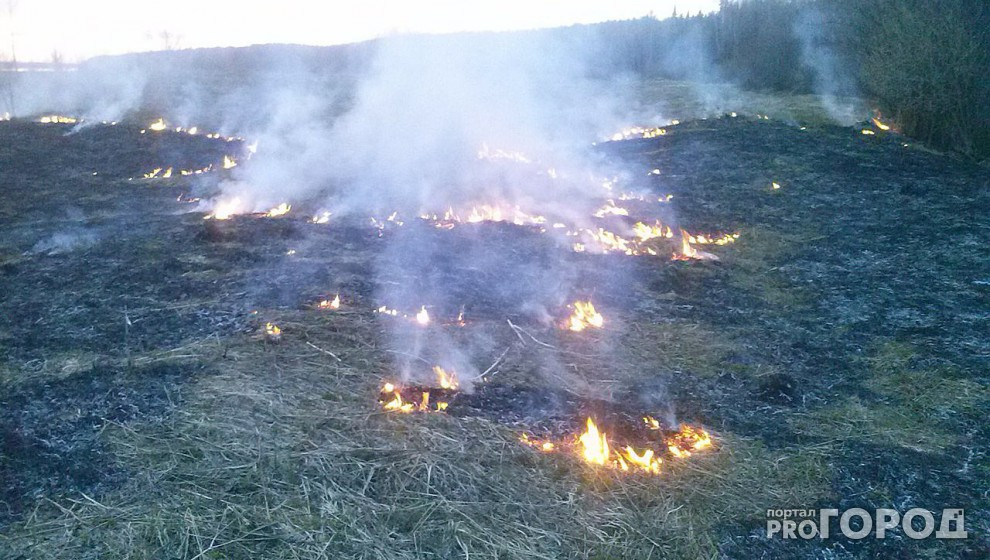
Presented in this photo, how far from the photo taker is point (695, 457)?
11.3ft

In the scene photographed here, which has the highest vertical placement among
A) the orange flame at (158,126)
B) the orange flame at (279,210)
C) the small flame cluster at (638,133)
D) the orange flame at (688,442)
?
the orange flame at (158,126)

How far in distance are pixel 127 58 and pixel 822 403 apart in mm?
32903

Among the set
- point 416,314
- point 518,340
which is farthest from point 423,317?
point 518,340

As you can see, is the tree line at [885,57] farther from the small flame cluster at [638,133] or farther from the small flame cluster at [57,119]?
the small flame cluster at [57,119]

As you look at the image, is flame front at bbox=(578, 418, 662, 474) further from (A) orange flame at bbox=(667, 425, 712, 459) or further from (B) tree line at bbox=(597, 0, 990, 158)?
(B) tree line at bbox=(597, 0, 990, 158)

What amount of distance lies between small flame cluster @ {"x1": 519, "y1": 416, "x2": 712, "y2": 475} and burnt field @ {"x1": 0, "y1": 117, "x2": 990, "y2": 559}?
0.19 ft

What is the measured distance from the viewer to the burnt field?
2893 mm

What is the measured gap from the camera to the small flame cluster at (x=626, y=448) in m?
3.36

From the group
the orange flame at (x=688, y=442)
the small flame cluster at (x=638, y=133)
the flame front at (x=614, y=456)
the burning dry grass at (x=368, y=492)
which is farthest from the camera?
the small flame cluster at (x=638, y=133)

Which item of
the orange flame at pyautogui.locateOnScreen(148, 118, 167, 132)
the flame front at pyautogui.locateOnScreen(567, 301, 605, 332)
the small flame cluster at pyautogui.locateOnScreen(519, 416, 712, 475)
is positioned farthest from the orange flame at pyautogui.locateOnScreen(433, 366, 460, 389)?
the orange flame at pyautogui.locateOnScreen(148, 118, 167, 132)

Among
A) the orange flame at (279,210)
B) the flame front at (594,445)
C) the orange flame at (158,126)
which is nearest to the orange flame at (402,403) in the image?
the flame front at (594,445)

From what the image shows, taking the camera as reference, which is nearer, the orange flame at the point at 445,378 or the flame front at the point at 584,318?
the orange flame at the point at 445,378

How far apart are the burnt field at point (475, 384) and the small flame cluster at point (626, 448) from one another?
0.06 meters

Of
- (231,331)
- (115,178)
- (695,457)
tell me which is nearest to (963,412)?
(695,457)
